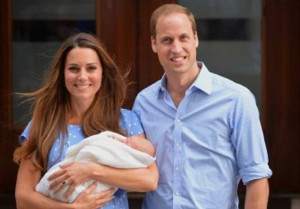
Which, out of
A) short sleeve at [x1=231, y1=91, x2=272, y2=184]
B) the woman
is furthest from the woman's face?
short sleeve at [x1=231, y1=91, x2=272, y2=184]

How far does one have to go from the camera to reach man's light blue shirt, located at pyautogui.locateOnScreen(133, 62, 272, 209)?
9.45 feet

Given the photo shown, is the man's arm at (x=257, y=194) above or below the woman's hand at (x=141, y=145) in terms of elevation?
below

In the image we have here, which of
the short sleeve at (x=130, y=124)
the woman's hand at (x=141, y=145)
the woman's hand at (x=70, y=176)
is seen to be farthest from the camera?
the short sleeve at (x=130, y=124)

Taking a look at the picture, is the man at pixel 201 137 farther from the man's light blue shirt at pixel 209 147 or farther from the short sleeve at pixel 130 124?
the short sleeve at pixel 130 124

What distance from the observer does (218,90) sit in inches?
117

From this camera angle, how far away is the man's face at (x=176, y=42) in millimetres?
2895

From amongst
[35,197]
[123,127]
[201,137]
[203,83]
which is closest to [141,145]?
[123,127]

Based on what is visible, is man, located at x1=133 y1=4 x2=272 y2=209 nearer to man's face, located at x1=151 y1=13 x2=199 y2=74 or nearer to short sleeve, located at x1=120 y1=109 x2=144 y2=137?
man's face, located at x1=151 y1=13 x2=199 y2=74

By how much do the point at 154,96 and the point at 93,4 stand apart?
2.58 m

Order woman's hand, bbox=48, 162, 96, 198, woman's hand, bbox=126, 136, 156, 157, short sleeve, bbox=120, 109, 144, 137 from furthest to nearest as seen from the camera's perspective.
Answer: short sleeve, bbox=120, 109, 144, 137, woman's hand, bbox=126, 136, 156, 157, woman's hand, bbox=48, 162, 96, 198

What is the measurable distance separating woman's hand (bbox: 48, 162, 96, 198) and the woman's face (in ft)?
1.11

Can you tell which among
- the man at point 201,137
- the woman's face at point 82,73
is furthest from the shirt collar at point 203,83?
the woman's face at point 82,73

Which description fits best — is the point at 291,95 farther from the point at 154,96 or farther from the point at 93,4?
the point at 154,96

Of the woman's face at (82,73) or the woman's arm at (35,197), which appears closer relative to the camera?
the woman's arm at (35,197)
